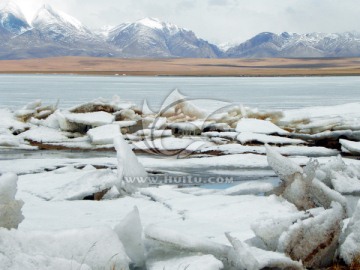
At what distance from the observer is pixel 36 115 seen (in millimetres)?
15383

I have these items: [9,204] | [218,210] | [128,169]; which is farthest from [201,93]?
[9,204]

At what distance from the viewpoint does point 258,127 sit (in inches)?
511

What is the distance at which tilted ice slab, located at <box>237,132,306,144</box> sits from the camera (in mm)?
11883

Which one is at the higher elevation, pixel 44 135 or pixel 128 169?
pixel 128 169

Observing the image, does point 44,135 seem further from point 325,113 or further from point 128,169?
point 325,113

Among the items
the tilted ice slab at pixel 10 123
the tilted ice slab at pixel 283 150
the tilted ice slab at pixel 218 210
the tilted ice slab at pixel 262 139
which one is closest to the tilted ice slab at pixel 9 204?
the tilted ice slab at pixel 218 210

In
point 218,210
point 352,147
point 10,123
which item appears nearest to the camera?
point 218,210

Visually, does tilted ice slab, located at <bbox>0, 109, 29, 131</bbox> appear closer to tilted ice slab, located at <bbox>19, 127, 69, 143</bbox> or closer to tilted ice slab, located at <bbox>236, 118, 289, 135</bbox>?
tilted ice slab, located at <bbox>19, 127, 69, 143</bbox>

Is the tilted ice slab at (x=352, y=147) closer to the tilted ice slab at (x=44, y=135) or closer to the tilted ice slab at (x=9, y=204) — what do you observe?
the tilted ice slab at (x=44, y=135)

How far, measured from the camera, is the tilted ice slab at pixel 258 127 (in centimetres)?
1278

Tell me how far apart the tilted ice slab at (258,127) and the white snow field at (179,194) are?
4 centimetres

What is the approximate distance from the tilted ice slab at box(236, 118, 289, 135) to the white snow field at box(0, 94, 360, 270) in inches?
1.7

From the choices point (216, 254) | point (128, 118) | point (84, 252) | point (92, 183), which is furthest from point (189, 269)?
point (128, 118)

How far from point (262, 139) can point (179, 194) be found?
5.59m
